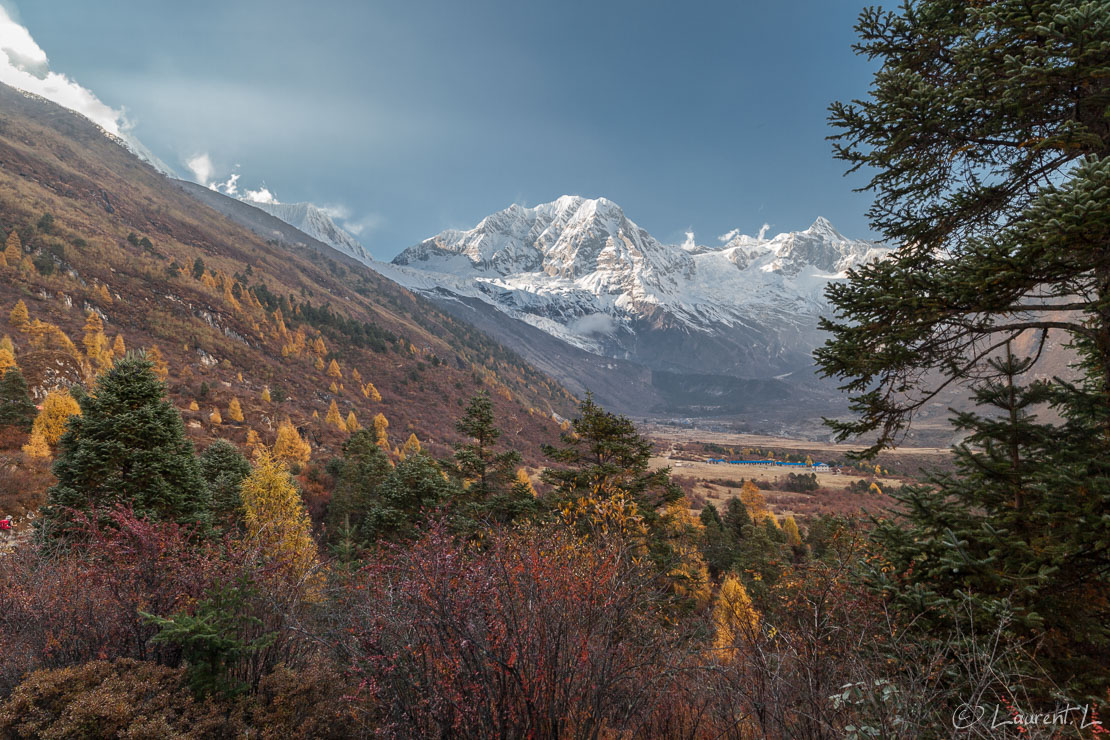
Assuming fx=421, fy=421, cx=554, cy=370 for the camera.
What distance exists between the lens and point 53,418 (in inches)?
858

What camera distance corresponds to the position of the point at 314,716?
15.2ft

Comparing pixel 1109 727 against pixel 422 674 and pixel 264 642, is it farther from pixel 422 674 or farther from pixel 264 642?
pixel 264 642

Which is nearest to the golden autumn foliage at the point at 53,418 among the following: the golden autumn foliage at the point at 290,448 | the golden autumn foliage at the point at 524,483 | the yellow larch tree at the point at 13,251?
the golden autumn foliage at the point at 290,448

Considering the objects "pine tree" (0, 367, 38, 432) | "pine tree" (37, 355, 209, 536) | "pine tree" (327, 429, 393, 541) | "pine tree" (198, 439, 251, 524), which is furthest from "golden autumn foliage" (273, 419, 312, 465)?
"pine tree" (37, 355, 209, 536)

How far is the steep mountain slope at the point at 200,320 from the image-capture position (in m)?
53.4

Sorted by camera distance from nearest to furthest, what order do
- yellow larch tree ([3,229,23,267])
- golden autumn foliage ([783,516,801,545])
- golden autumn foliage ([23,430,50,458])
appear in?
golden autumn foliage ([23,430,50,458]) < golden autumn foliage ([783,516,801,545]) < yellow larch tree ([3,229,23,267])

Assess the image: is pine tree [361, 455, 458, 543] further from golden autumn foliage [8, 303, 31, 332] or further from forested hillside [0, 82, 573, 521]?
golden autumn foliage [8, 303, 31, 332]

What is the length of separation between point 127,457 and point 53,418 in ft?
58.1

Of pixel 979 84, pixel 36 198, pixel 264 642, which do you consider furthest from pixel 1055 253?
pixel 36 198

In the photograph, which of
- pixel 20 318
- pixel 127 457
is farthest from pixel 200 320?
pixel 127 457

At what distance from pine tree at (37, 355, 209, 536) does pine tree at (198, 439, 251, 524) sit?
16.8 feet

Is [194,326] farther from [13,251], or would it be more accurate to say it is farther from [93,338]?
[93,338]

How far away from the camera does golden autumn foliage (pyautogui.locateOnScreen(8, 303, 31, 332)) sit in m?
47.6

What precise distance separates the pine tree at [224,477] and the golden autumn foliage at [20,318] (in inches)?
1974
